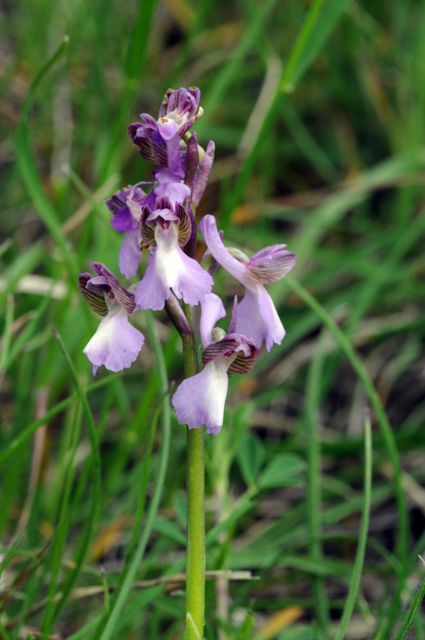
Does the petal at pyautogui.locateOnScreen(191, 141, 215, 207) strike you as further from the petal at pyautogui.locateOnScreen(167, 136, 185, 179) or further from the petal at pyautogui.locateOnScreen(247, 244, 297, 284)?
the petal at pyautogui.locateOnScreen(247, 244, 297, 284)

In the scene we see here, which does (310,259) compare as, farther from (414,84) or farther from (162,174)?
(162,174)

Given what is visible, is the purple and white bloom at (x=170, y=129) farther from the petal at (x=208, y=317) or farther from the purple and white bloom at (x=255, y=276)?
the petal at (x=208, y=317)

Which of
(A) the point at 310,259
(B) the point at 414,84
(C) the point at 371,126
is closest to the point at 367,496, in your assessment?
(A) the point at 310,259

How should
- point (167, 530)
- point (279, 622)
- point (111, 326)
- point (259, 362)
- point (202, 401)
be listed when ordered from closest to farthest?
A: point (202, 401) → point (111, 326) → point (167, 530) → point (279, 622) → point (259, 362)

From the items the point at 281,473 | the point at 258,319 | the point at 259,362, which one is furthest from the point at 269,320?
the point at 259,362

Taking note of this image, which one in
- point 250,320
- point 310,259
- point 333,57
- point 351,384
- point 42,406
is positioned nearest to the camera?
point 250,320

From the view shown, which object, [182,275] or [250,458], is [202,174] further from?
[250,458]
